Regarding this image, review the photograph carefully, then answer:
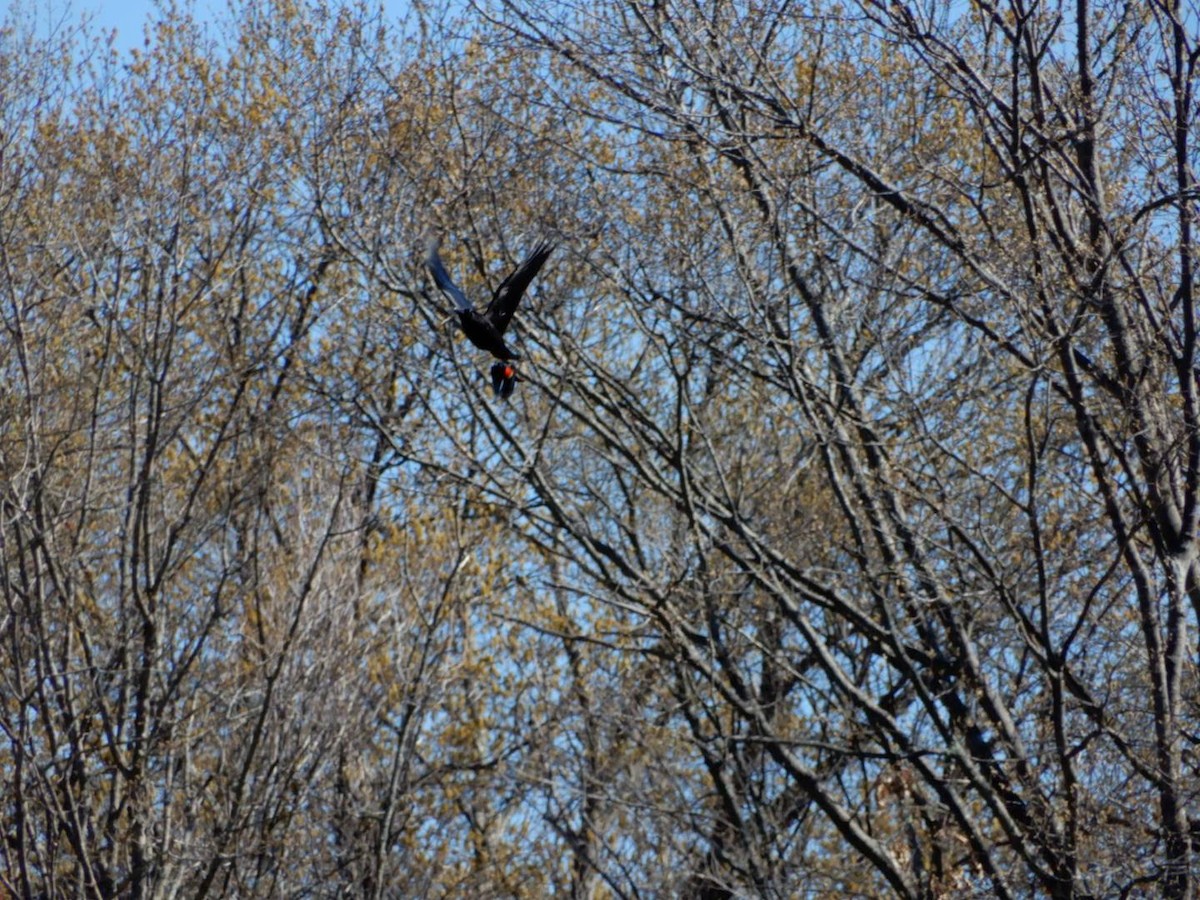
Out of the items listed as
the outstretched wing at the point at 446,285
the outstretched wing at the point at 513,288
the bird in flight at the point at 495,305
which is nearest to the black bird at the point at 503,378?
the bird in flight at the point at 495,305

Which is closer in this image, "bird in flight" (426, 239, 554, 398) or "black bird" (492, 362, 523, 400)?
"bird in flight" (426, 239, 554, 398)

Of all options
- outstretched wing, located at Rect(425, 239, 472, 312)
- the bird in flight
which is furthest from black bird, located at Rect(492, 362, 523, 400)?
outstretched wing, located at Rect(425, 239, 472, 312)

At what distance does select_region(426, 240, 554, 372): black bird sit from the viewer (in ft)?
20.6

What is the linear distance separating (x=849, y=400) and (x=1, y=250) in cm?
492

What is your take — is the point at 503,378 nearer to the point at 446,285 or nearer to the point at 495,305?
the point at 495,305

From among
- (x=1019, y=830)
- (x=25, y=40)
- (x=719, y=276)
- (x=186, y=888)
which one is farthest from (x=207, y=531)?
(x=1019, y=830)

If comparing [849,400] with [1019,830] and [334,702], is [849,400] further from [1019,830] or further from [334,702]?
[334,702]

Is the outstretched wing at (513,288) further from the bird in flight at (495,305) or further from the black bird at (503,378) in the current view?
the black bird at (503,378)

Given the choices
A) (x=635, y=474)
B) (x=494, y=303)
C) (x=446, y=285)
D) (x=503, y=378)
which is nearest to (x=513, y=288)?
(x=494, y=303)

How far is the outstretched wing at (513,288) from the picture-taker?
6.27 meters

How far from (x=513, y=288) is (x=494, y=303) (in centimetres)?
17

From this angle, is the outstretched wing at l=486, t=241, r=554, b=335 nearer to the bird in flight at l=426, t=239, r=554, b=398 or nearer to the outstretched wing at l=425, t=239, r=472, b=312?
the bird in flight at l=426, t=239, r=554, b=398

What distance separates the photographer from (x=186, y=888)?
926 centimetres

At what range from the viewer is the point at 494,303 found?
6.60 meters
